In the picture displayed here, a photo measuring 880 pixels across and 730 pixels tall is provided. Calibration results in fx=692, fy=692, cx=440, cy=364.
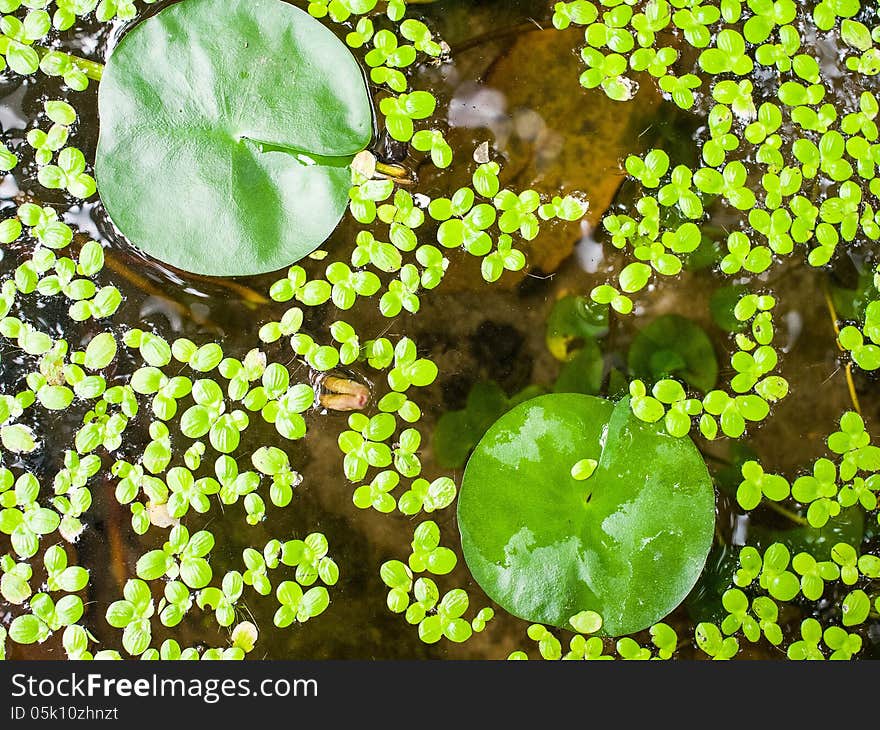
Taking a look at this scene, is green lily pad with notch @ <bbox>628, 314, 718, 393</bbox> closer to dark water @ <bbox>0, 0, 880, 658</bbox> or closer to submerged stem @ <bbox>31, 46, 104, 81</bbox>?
dark water @ <bbox>0, 0, 880, 658</bbox>

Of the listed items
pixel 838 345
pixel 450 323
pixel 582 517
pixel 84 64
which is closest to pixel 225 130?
pixel 84 64

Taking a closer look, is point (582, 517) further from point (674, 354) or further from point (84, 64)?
point (84, 64)

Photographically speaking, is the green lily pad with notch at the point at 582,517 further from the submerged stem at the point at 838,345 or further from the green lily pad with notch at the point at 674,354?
the submerged stem at the point at 838,345

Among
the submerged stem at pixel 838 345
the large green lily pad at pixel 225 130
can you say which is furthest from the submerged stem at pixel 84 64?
the submerged stem at pixel 838 345

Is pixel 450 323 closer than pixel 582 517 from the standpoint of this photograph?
No

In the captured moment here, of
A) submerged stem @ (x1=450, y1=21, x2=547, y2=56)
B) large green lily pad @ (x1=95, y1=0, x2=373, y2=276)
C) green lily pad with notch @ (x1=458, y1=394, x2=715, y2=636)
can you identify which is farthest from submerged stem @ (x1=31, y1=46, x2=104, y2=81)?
green lily pad with notch @ (x1=458, y1=394, x2=715, y2=636)

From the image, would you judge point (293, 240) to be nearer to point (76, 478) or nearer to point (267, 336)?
point (267, 336)

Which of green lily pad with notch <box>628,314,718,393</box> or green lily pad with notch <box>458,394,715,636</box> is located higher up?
green lily pad with notch <box>628,314,718,393</box>
